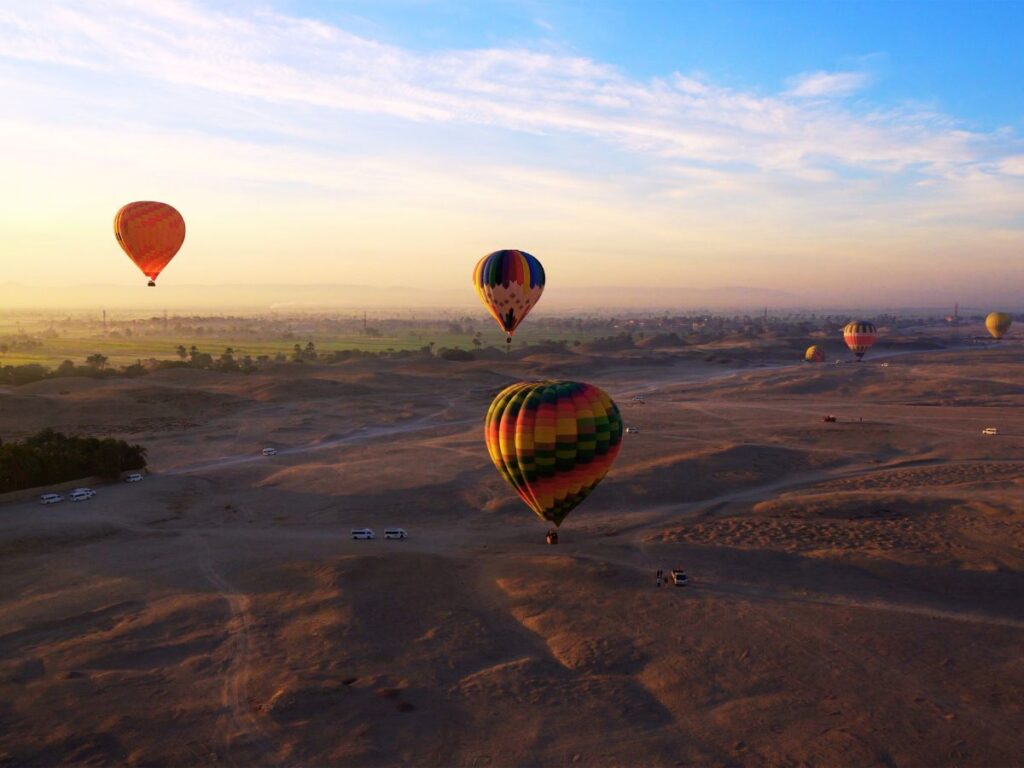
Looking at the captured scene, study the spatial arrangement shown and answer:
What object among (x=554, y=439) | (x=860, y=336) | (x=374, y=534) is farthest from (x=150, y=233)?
(x=860, y=336)

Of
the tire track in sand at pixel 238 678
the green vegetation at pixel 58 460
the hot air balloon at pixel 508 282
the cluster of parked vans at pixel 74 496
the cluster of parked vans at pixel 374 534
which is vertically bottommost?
the tire track in sand at pixel 238 678

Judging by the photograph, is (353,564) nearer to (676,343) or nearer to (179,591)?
(179,591)

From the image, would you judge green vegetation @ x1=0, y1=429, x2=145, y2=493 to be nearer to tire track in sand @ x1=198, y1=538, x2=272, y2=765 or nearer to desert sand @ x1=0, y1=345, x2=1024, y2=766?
desert sand @ x1=0, y1=345, x2=1024, y2=766

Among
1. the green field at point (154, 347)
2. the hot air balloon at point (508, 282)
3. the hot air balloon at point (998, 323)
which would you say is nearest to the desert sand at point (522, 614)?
the hot air balloon at point (508, 282)

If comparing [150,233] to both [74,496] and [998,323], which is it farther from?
[998,323]

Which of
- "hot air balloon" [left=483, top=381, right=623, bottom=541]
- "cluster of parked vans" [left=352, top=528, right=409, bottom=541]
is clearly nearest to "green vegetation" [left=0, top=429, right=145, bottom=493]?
"cluster of parked vans" [left=352, top=528, right=409, bottom=541]

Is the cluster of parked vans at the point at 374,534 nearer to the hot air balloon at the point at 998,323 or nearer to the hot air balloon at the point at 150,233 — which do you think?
the hot air balloon at the point at 150,233
